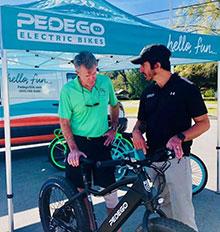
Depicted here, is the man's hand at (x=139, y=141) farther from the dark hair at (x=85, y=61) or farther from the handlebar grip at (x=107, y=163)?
Result: the dark hair at (x=85, y=61)

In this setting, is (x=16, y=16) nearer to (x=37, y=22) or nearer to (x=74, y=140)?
(x=37, y=22)

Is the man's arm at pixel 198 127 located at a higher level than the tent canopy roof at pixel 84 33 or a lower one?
lower

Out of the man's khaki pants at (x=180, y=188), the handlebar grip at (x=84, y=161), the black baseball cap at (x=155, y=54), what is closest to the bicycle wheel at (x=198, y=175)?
the man's khaki pants at (x=180, y=188)

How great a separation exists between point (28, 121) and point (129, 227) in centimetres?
442

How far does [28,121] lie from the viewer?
773cm

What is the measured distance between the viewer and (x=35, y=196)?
515cm

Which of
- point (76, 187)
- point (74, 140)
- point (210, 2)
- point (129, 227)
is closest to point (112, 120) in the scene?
point (74, 140)

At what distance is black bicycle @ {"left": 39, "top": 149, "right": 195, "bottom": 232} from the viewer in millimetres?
2262

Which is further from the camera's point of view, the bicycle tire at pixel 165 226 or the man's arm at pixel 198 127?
the man's arm at pixel 198 127

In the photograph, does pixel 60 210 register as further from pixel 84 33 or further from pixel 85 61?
pixel 84 33

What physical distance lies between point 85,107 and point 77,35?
0.86 m

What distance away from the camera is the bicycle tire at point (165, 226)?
2.13 meters

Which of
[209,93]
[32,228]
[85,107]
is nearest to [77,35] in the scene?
[85,107]

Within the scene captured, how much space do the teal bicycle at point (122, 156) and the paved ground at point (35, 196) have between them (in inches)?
6.2
